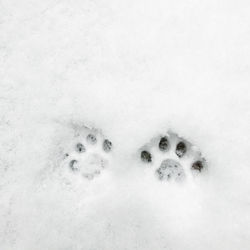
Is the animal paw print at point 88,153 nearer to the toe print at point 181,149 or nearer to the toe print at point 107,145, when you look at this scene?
the toe print at point 107,145

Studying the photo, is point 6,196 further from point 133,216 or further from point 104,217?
point 133,216

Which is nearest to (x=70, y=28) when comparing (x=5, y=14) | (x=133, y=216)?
(x=5, y=14)

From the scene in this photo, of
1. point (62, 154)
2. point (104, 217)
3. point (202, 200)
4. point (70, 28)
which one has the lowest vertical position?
point (104, 217)

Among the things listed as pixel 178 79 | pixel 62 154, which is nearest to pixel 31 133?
pixel 62 154

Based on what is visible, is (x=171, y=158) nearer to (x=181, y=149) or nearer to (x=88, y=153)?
(x=181, y=149)

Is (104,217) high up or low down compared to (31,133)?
down

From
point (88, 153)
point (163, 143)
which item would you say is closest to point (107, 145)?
point (88, 153)

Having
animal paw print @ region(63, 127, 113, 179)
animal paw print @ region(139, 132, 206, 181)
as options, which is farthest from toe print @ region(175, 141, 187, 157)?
animal paw print @ region(63, 127, 113, 179)
